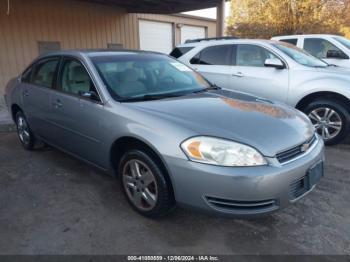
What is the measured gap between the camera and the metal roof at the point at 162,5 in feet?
31.2

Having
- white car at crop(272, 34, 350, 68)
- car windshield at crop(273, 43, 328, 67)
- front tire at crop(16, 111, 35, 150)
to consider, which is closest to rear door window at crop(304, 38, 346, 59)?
white car at crop(272, 34, 350, 68)

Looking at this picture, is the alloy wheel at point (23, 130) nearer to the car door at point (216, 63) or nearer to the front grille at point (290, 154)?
the car door at point (216, 63)

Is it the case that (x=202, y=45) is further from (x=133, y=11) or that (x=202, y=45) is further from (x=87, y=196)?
(x=133, y=11)

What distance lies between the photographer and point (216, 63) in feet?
19.1

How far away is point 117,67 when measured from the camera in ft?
10.9

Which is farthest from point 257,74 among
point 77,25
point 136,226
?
point 77,25

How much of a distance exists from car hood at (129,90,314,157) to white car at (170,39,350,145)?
185 cm

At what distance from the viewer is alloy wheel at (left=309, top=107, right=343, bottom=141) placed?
460cm

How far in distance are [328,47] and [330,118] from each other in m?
3.93

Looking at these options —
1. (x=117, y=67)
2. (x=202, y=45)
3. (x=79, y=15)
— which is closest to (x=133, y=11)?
(x=79, y=15)

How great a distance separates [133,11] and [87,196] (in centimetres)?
906

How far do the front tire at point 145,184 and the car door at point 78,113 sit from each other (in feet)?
1.28

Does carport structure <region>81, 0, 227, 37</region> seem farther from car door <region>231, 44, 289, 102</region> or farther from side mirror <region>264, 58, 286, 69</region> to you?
side mirror <region>264, 58, 286, 69</region>

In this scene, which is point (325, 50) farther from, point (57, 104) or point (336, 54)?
point (57, 104)
